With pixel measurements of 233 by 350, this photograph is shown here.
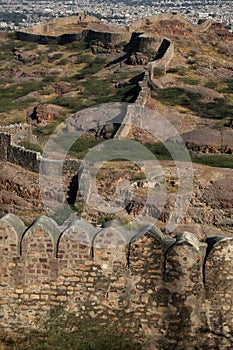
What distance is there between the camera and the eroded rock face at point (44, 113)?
37.7m

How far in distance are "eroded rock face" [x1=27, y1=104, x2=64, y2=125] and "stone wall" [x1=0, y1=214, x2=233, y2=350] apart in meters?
29.7

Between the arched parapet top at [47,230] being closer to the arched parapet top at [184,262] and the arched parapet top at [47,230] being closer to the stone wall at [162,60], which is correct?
the arched parapet top at [184,262]

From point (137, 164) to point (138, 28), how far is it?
39253 millimetres

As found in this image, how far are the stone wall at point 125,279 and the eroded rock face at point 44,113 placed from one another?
97.4 feet

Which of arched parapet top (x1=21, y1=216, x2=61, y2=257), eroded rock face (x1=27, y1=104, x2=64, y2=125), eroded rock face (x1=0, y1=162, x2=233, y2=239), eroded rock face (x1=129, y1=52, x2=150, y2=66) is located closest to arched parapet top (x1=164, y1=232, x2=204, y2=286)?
arched parapet top (x1=21, y1=216, x2=61, y2=257)

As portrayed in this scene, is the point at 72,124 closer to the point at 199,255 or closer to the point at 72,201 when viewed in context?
the point at 72,201

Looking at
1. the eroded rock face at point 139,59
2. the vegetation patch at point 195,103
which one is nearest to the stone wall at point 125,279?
the vegetation patch at point 195,103

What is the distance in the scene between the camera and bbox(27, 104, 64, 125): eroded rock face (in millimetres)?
37719

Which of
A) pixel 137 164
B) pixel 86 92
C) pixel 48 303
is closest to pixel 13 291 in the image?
pixel 48 303

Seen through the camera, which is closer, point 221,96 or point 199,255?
point 199,255

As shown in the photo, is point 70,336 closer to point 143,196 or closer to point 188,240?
point 188,240

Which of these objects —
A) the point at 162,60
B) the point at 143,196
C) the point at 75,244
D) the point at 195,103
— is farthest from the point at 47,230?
the point at 162,60

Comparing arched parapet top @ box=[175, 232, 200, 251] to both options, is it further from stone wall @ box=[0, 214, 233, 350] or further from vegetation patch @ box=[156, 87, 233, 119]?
vegetation patch @ box=[156, 87, 233, 119]

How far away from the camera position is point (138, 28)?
59.3m
